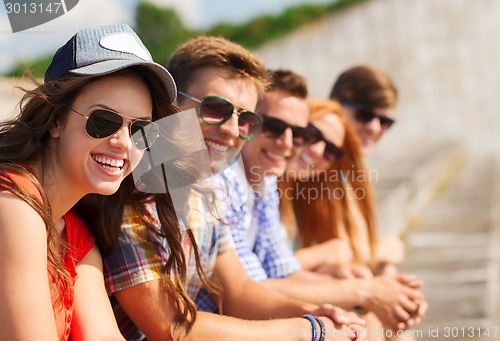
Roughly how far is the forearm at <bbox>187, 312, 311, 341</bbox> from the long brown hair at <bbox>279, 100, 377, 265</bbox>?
1.64 metres

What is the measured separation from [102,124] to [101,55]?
189 millimetres

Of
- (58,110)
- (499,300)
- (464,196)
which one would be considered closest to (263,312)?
(58,110)

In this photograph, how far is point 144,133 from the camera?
6.82ft

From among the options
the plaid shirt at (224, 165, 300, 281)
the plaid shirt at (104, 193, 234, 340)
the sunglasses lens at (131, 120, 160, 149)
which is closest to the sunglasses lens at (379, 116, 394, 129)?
the plaid shirt at (224, 165, 300, 281)

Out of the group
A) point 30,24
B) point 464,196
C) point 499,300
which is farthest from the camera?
point 464,196

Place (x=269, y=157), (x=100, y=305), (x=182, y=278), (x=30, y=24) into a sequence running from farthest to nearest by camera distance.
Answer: (x=269, y=157) < (x=30, y=24) < (x=182, y=278) < (x=100, y=305)

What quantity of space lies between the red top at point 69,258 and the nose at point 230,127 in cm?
73

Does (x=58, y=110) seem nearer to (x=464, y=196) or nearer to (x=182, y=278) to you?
(x=182, y=278)

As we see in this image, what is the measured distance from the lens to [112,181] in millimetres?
2033

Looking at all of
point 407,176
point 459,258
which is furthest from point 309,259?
point 407,176

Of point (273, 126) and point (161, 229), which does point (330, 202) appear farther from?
point (161, 229)

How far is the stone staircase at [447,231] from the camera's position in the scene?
171 inches

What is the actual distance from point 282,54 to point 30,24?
55.9ft

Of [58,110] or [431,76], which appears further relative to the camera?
[431,76]
